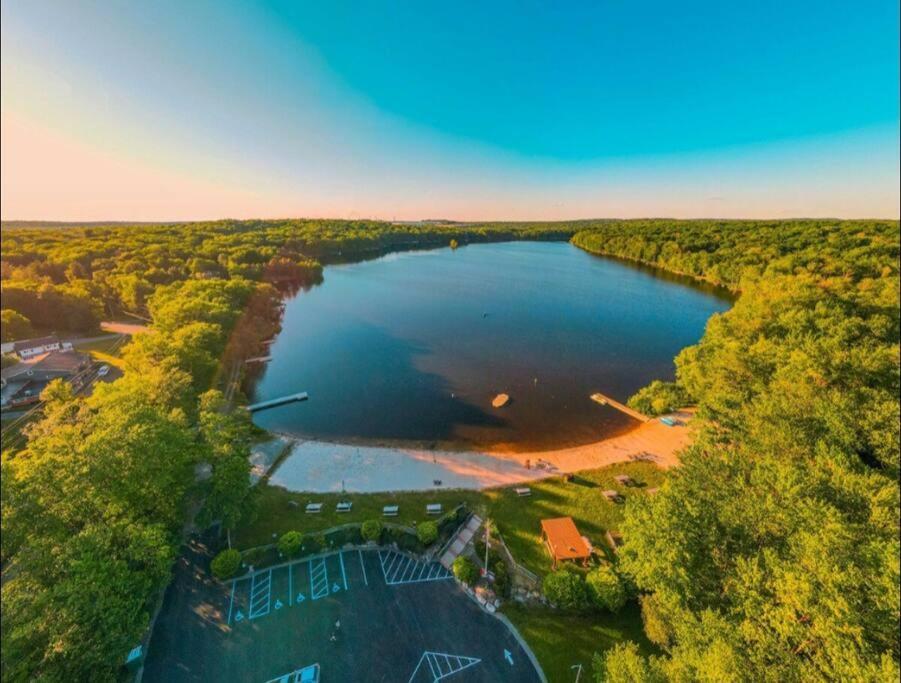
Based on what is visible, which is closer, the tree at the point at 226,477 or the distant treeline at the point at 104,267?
the tree at the point at 226,477

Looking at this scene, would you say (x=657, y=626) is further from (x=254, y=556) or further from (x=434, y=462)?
(x=254, y=556)

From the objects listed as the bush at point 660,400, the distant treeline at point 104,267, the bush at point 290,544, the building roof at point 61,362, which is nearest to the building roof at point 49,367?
the building roof at point 61,362

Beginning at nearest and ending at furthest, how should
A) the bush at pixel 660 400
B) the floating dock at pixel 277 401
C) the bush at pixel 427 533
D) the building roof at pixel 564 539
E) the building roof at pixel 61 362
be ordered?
the building roof at pixel 564 539, the bush at pixel 427 533, the bush at pixel 660 400, the building roof at pixel 61 362, the floating dock at pixel 277 401

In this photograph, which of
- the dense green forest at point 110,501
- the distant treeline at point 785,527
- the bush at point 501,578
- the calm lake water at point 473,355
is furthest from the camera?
the calm lake water at point 473,355

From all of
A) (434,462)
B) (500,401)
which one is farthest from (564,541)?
(500,401)

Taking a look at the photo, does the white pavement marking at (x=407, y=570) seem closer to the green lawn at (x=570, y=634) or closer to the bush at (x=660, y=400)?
the green lawn at (x=570, y=634)

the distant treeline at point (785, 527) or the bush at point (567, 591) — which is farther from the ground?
the distant treeline at point (785, 527)

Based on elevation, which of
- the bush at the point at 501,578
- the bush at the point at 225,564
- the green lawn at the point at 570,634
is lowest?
the green lawn at the point at 570,634

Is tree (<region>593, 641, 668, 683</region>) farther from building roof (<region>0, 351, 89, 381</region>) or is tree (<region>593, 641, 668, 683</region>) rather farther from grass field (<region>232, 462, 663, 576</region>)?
building roof (<region>0, 351, 89, 381</region>)
